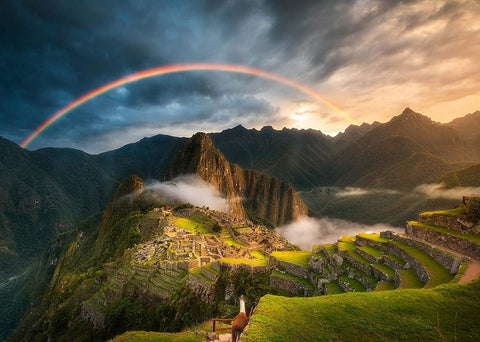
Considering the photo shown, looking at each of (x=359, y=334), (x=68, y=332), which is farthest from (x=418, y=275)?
(x=68, y=332)

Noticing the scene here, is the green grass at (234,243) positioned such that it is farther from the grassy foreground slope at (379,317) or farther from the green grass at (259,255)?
the grassy foreground slope at (379,317)

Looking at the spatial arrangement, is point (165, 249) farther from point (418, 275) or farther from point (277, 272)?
point (418, 275)

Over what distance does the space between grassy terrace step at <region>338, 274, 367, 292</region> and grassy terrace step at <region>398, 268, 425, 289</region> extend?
8.47ft

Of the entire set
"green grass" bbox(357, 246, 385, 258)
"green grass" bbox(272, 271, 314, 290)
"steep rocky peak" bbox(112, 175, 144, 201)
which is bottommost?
"green grass" bbox(272, 271, 314, 290)

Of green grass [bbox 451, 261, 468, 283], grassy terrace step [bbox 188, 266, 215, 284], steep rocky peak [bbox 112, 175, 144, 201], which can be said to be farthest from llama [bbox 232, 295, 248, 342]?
steep rocky peak [bbox 112, 175, 144, 201]

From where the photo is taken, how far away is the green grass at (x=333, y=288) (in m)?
15.9

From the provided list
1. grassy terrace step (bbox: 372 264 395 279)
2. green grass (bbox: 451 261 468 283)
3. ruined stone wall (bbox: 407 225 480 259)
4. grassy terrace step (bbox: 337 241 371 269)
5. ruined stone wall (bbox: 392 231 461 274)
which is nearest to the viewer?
green grass (bbox: 451 261 468 283)

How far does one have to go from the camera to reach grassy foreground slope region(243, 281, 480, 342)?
7.14 metres

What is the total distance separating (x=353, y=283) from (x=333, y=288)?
4.54ft

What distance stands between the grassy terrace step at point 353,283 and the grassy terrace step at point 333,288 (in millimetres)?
603

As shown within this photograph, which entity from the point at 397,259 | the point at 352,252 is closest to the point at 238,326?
the point at 397,259

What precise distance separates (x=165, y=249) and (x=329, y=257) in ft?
85.8

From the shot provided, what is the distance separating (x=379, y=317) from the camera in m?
8.02

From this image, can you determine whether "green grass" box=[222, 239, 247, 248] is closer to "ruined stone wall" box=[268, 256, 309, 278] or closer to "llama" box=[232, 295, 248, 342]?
"ruined stone wall" box=[268, 256, 309, 278]
